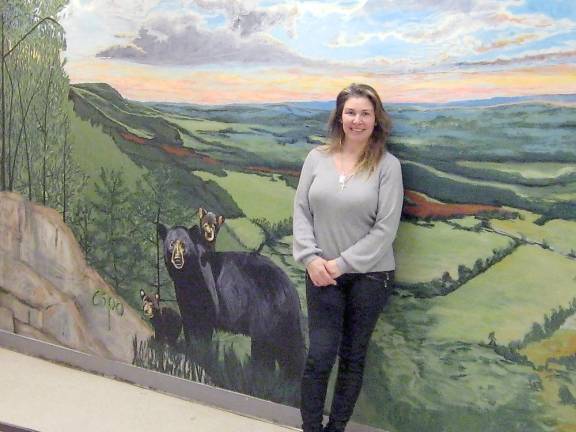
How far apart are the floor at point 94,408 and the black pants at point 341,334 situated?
437 mm

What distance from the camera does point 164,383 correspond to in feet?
9.75

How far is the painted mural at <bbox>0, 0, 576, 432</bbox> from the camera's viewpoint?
2.11 meters

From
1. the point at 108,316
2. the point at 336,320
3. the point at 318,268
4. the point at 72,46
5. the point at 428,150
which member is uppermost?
the point at 72,46

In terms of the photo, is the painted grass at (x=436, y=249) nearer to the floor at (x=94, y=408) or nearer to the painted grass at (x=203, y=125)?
the painted grass at (x=203, y=125)

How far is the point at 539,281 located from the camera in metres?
2.11

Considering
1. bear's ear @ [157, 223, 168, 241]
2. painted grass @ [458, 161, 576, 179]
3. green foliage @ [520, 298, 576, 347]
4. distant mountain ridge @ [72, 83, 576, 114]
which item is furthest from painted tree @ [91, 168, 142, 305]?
green foliage @ [520, 298, 576, 347]

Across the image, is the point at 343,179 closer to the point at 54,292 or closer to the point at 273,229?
the point at 273,229

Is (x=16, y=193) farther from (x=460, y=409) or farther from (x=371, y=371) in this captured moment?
(x=460, y=409)

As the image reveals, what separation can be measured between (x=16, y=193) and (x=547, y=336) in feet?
8.62

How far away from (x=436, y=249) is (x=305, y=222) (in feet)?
1.55

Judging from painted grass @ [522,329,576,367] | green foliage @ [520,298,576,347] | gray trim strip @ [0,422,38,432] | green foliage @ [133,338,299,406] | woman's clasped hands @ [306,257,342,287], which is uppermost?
woman's clasped hands @ [306,257,342,287]

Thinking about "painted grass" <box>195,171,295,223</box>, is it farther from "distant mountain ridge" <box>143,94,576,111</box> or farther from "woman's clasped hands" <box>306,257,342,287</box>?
"woman's clasped hands" <box>306,257,342,287</box>

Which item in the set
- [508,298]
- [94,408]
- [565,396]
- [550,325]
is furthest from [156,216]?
[565,396]

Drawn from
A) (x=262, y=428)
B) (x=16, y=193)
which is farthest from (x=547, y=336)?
(x=16, y=193)
